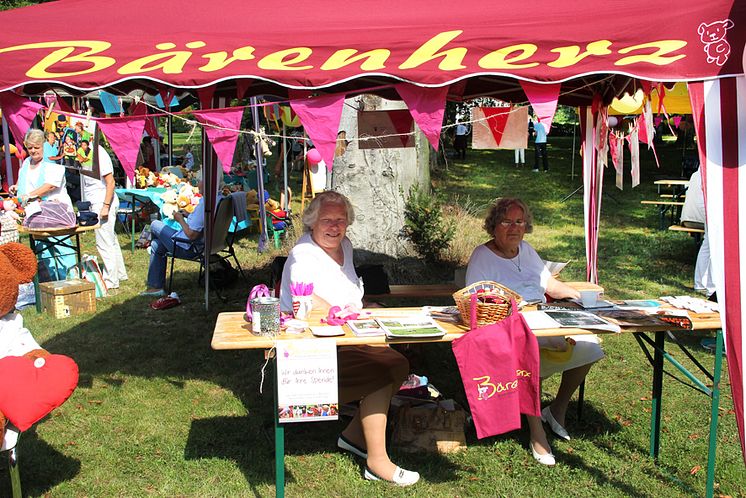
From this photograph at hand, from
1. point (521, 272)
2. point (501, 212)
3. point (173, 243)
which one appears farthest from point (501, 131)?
point (173, 243)

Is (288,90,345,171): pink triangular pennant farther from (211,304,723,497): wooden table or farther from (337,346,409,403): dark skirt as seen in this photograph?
(337,346,409,403): dark skirt

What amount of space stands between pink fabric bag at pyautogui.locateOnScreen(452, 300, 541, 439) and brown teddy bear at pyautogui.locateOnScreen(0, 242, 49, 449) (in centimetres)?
191

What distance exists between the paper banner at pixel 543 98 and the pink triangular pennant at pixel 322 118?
0.90 m

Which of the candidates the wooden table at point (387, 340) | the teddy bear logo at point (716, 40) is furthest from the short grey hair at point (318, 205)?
the teddy bear logo at point (716, 40)

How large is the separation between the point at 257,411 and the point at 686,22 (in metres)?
3.30

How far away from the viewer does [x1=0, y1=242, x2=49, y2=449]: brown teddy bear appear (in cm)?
306

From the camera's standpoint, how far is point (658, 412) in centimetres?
391

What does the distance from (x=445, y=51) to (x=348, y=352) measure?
5.35 feet

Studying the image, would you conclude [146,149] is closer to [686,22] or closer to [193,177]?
[193,177]

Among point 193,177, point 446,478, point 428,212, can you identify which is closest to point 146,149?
point 193,177

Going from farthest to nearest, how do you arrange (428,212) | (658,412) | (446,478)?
(428,212) → (658,412) → (446,478)

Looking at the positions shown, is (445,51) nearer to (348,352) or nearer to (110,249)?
(348,352)

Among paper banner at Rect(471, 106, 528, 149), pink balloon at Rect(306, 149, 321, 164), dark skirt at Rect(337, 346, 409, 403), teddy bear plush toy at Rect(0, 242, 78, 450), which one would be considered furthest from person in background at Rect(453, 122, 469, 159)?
teddy bear plush toy at Rect(0, 242, 78, 450)

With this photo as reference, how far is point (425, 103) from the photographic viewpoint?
3.34 m
